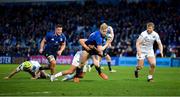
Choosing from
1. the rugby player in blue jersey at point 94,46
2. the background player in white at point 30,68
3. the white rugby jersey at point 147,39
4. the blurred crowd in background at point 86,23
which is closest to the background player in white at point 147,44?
the white rugby jersey at point 147,39

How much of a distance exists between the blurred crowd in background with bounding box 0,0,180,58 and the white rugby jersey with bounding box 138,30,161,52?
22643 mm

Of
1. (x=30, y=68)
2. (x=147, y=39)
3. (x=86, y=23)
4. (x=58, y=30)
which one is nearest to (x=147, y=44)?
(x=147, y=39)

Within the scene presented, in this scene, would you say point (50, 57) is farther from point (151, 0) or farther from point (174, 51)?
point (151, 0)

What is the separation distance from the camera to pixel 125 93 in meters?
14.1

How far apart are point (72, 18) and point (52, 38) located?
3320cm

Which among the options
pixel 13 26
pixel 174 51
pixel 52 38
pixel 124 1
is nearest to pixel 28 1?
pixel 13 26

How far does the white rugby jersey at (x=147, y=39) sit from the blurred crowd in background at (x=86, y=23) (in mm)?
22643

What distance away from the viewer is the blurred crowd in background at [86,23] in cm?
4591

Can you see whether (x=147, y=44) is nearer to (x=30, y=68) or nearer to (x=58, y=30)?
(x=58, y=30)

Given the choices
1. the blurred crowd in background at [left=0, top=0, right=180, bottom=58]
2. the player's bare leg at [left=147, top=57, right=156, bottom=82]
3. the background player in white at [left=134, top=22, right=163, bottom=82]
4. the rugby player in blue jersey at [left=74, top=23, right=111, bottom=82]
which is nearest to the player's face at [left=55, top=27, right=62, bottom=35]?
the rugby player in blue jersey at [left=74, top=23, right=111, bottom=82]

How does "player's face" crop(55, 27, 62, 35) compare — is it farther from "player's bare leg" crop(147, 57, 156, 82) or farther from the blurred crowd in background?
the blurred crowd in background

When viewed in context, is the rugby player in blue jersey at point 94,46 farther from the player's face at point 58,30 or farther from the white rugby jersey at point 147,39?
the player's face at point 58,30

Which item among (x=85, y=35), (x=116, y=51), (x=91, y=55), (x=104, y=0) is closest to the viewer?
(x=91, y=55)

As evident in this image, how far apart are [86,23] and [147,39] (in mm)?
32135
